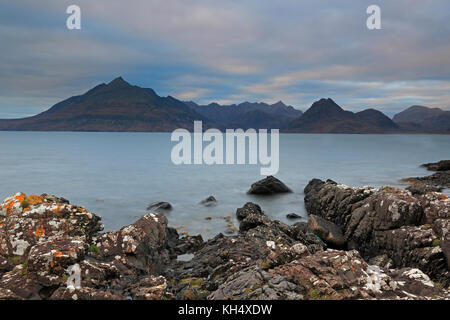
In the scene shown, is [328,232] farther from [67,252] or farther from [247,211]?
[67,252]

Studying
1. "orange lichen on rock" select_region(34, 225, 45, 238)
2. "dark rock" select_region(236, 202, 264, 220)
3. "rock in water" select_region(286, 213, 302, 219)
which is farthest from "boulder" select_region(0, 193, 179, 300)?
"rock in water" select_region(286, 213, 302, 219)

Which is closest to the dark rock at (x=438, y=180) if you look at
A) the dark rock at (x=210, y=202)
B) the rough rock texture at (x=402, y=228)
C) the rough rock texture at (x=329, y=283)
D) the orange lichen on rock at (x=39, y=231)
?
the rough rock texture at (x=402, y=228)

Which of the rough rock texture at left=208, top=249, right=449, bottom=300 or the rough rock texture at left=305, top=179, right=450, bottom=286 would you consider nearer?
the rough rock texture at left=208, top=249, right=449, bottom=300

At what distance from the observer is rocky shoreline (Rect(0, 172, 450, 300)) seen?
10.1 m

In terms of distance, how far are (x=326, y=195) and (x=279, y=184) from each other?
1759cm

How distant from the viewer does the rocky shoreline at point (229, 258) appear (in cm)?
1005

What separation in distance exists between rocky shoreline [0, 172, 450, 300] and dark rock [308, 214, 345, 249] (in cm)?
11

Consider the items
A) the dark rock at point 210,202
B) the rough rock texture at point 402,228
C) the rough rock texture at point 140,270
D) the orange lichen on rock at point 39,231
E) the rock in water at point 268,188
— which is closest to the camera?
the rough rock texture at point 140,270

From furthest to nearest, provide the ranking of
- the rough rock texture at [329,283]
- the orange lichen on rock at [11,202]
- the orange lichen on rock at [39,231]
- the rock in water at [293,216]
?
the rock in water at [293,216]
the orange lichen on rock at [11,202]
the orange lichen on rock at [39,231]
the rough rock texture at [329,283]

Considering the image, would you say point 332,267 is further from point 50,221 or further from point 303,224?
point 303,224

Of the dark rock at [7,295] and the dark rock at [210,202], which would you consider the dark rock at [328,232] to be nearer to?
the dark rock at [210,202]

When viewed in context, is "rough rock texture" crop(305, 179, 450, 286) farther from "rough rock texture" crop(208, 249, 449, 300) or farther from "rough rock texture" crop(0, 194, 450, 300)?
"rough rock texture" crop(208, 249, 449, 300)

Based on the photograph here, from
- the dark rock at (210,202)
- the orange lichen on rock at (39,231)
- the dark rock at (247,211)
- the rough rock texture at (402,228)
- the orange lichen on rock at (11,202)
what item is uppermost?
the orange lichen on rock at (11,202)

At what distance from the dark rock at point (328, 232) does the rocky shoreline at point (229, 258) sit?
4.5 inches
